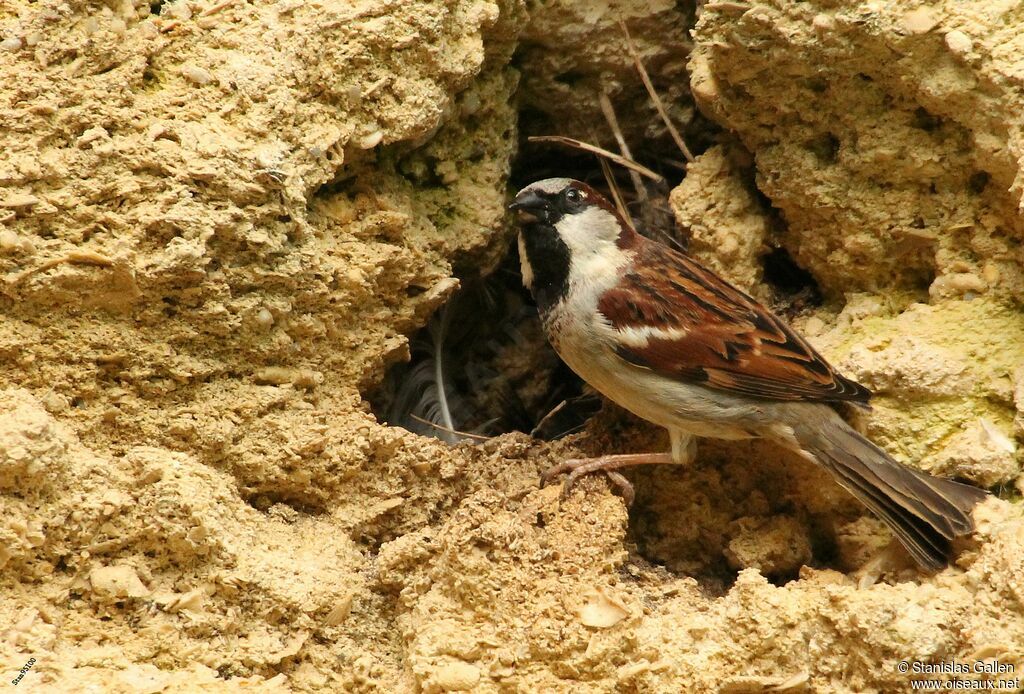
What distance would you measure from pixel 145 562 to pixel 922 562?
1715 mm

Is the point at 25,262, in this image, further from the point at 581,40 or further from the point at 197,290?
the point at 581,40

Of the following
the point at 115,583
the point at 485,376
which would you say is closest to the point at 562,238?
the point at 485,376

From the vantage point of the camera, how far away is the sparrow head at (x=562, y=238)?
2879 millimetres

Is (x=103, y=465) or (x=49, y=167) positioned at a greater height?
(x=49, y=167)

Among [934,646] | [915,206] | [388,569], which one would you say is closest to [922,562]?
[934,646]

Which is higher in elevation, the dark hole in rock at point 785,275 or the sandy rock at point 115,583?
the dark hole in rock at point 785,275

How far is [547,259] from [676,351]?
18.5 inches

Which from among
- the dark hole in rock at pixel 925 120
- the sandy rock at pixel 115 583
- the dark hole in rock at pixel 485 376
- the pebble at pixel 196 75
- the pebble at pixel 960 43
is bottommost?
the dark hole in rock at pixel 485 376

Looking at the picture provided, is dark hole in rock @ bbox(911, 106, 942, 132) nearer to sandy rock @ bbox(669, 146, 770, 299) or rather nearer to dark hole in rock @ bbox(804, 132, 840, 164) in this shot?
dark hole in rock @ bbox(804, 132, 840, 164)

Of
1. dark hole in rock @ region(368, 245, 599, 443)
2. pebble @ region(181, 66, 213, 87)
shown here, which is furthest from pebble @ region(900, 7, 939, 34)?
pebble @ region(181, 66, 213, 87)

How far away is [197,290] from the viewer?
227 cm

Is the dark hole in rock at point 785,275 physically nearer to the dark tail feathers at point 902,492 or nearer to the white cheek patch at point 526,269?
the dark tail feathers at point 902,492

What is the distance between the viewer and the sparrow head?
2.88 meters

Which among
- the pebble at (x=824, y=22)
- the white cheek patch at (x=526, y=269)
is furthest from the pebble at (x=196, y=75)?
the pebble at (x=824, y=22)
